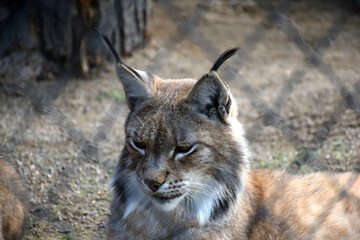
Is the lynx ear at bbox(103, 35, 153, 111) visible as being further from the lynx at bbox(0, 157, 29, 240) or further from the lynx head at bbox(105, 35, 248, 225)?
the lynx at bbox(0, 157, 29, 240)

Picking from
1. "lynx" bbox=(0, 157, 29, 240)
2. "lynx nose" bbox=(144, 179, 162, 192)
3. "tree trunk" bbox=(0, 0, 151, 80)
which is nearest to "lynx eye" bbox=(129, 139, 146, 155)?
"lynx nose" bbox=(144, 179, 162, 192)

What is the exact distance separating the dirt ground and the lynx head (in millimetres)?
984

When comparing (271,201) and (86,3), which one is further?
(86,3)

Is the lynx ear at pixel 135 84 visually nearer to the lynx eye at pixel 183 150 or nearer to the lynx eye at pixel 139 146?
the lynx eye at pixel 139 146

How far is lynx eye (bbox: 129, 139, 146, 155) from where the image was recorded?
2934 millimetres

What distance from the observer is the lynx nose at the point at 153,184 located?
2804mm

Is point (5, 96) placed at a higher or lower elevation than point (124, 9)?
lower

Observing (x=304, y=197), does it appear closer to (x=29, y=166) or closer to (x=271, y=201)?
(x=271, y=201)

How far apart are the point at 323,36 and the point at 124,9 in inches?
119

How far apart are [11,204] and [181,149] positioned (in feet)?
4.47

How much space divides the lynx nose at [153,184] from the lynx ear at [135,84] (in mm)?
545

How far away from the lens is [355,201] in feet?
11.0

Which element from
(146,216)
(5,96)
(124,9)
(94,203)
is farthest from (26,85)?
(146,216)

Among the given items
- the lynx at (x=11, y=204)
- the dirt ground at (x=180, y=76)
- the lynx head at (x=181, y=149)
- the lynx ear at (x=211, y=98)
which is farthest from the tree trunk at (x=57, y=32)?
the lynx ear at (x=211, y=98)
